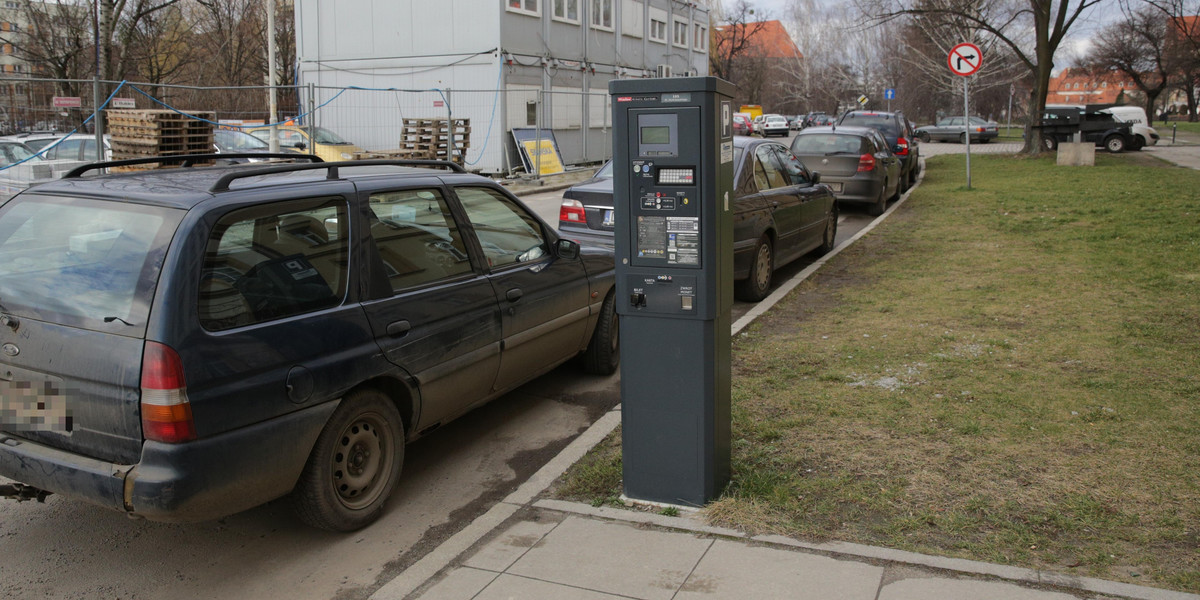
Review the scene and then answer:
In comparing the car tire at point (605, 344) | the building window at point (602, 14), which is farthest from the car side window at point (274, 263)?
the building window at point (602, 14)

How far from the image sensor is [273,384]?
3775mm

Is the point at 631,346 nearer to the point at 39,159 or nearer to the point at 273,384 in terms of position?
the point at 273,384

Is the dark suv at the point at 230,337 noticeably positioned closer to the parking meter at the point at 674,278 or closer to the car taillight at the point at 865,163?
the parking meter at the point at 674,278

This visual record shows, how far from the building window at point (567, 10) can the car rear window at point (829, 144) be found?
51.4 ft

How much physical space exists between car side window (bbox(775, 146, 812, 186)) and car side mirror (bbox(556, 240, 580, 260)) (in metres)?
4.95

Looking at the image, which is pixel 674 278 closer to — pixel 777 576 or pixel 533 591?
pixel 777 576

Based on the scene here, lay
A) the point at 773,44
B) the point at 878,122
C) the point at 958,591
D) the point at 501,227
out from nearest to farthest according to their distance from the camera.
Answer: the point at 958,591 < the point at 501,227 < the point at 878,122 < the point at 773,44

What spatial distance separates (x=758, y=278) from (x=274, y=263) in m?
6.02

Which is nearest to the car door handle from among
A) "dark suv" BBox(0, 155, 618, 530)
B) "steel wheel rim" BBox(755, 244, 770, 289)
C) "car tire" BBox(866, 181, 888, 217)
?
"dark suv" BBox(0, 155, 618, 530)

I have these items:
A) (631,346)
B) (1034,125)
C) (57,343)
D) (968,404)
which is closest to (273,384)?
(57,343)

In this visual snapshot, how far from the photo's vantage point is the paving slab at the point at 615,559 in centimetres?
354

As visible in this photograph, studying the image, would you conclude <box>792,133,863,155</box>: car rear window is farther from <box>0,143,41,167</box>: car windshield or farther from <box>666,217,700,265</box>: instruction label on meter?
<box>0,143,41,167</box>: car windshield

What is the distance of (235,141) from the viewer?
59.4 ft

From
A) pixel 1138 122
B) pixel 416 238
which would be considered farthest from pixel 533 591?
pixel 1138 122
